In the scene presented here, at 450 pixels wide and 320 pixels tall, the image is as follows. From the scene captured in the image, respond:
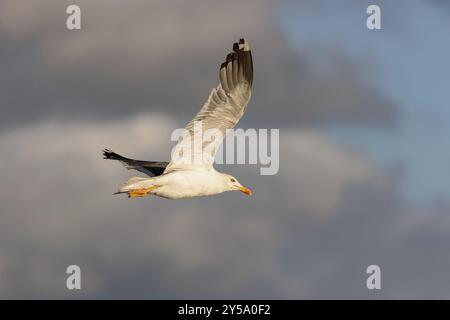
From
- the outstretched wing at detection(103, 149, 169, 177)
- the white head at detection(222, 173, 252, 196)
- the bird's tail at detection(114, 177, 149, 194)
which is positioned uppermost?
the outstretched wing at detection(103, 149, 169, 177)

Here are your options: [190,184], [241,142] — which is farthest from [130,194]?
[241,142]

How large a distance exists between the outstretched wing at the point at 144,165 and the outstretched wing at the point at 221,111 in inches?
69.3

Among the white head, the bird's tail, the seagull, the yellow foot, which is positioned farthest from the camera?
the white head

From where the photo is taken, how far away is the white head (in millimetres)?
29039

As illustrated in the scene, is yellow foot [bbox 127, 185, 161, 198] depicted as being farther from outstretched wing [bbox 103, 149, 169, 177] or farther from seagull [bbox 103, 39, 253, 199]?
outstretched wing [bbox 103, 149, 169, 177]

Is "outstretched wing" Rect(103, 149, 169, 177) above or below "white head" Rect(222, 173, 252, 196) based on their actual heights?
above

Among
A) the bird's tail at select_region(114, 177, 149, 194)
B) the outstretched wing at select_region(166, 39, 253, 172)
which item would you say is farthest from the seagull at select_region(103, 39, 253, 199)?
the bird's tail at select_region(114, 177, 149, 194)

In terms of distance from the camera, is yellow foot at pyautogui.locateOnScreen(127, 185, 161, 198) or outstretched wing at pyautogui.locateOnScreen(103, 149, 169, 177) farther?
outstretched wing at pyautogui.locateOnScreen(103, 149, 169, 177)

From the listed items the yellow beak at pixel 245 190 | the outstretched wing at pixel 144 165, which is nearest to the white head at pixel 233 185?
the yellow beak at pixel 245 190

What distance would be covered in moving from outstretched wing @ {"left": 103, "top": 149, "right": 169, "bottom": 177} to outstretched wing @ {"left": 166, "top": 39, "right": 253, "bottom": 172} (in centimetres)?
176

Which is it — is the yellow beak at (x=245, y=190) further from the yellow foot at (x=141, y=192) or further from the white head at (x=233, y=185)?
the yellow foot at (x=141, y=192)

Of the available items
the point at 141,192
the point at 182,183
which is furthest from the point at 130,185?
the point at 182,183

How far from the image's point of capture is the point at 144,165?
30547 mm

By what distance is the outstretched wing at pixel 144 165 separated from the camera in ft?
99.0
